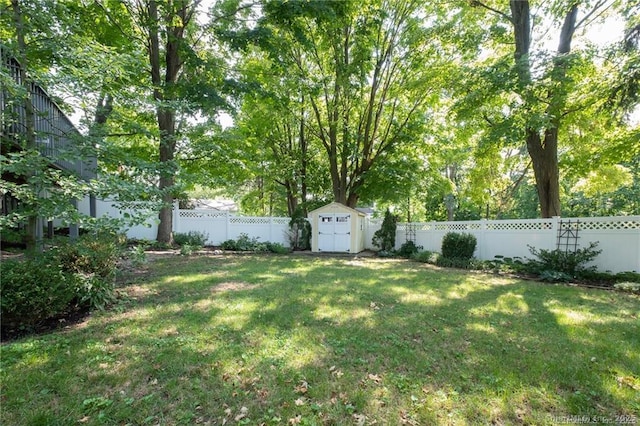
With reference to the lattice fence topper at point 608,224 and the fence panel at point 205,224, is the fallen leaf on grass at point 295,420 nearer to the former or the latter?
the lattice fence topper at point 608,224

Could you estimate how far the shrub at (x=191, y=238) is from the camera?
37.7ft

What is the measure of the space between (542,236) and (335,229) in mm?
6711

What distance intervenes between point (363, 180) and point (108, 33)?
9.77 meters

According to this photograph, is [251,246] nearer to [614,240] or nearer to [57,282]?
[57,282]

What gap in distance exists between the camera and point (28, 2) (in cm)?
365

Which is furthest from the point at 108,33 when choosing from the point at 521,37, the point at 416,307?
the point at 521,37

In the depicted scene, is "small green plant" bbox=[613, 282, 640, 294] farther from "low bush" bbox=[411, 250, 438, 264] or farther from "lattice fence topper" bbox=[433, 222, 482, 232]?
"low bush" bbox=[411, 250, 438, 264]

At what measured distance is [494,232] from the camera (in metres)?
9.20

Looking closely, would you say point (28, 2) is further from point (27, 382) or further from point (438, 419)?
point (438, 419)

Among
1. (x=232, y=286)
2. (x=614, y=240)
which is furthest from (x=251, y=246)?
(x=614, y=240)

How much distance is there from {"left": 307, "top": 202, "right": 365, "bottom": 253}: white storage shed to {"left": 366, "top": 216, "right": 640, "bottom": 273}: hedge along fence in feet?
6.90

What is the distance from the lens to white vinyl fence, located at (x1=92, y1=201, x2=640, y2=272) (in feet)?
21.7

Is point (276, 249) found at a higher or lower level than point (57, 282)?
lower

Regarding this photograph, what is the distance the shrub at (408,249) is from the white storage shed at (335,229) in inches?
72.3
